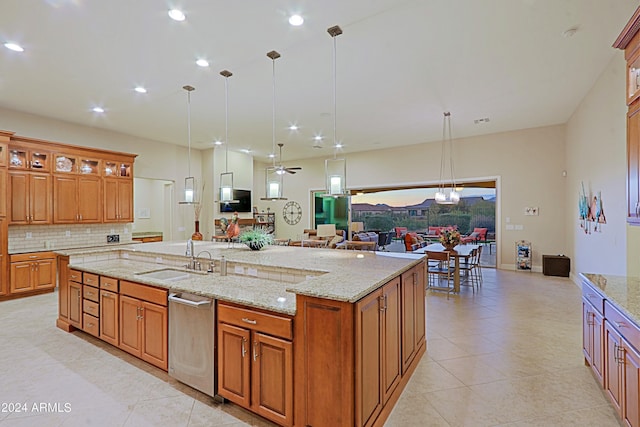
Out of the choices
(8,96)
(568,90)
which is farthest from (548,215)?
(8,96)

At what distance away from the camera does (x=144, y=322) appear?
2934 mm

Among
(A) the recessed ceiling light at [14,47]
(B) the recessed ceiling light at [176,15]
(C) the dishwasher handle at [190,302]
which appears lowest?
(C) the dishwasher handle at [190,302]

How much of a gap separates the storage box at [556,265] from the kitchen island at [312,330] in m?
5.44

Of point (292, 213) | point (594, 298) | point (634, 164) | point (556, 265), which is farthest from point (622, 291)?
point (292, 213)

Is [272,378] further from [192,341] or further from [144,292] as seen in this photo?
[144,292]

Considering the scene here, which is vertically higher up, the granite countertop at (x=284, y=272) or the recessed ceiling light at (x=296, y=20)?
the recessed ceiling light at (x=296, y=20)

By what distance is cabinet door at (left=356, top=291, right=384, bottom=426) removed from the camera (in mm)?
1832

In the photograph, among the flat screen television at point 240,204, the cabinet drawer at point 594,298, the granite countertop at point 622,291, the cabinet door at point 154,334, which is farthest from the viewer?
the flat screen television at point 240,204

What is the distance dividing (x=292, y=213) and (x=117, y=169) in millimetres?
5585

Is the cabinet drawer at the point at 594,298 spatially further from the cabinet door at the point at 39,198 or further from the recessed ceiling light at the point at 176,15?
the cabinet door at the point at 39,198

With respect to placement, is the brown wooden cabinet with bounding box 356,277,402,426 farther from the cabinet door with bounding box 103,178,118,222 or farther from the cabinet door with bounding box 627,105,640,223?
the cabinet door with bounding box 103,178,118,222

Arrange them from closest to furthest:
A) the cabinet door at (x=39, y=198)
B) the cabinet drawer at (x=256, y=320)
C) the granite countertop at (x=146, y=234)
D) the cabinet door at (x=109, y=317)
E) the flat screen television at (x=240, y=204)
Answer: the cabinet drawer at (x=256, y=320), the cabinet door at (x=109, y=317), the cabinet door at (x=39, y=198), the granite countertop at (x=146, y=234), the flat screen television at (x=240, y=204)

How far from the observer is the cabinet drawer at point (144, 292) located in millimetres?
2766

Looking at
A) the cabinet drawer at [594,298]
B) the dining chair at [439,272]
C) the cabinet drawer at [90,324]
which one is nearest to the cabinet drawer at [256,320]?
the cabinet drawer at [90,324]
